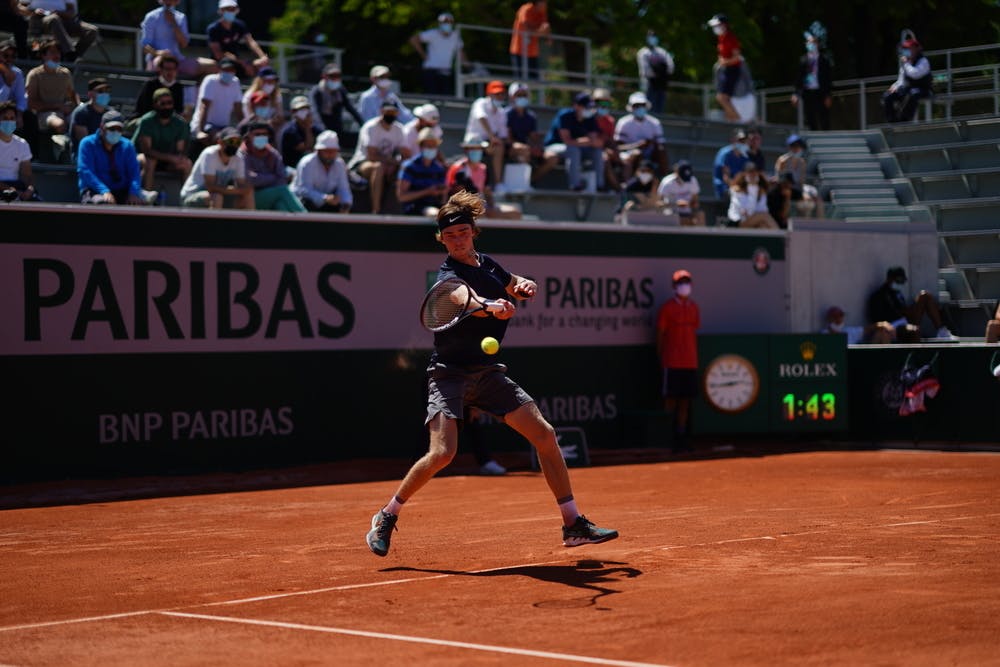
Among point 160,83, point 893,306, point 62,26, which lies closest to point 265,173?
point 160,83

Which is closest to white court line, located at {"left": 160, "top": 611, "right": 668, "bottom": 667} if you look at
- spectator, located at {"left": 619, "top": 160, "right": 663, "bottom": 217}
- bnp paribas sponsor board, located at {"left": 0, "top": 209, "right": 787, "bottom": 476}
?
bnp paribas sponsor board, located at {"left": 0, "top": 209, "right": 787, "bottom": 476}

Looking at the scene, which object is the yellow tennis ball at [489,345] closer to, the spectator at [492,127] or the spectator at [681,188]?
the spectator at [492,127]

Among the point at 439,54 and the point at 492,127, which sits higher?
the point at 439,54

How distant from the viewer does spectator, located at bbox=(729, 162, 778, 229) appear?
24.0m

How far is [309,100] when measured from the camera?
2272 centimetres

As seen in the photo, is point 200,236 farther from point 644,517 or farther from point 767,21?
point 767,21

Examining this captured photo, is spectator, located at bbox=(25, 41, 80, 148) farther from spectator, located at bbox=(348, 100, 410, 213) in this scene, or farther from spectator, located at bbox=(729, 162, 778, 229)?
spectator, located at bbox=(729, 162, 778, 229)

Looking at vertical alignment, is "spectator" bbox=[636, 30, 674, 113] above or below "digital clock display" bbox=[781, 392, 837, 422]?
above

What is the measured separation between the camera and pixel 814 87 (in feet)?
108

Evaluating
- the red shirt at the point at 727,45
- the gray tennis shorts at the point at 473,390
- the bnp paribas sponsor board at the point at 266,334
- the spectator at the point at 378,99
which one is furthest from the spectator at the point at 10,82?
the red shirt at the point at 727,45

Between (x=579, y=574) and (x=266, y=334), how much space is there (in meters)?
9.03

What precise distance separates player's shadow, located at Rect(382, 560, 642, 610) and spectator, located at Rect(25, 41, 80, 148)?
37.6ft

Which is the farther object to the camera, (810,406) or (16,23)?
(810,406)

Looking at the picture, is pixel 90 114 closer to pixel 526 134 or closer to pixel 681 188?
pixel 526 134
